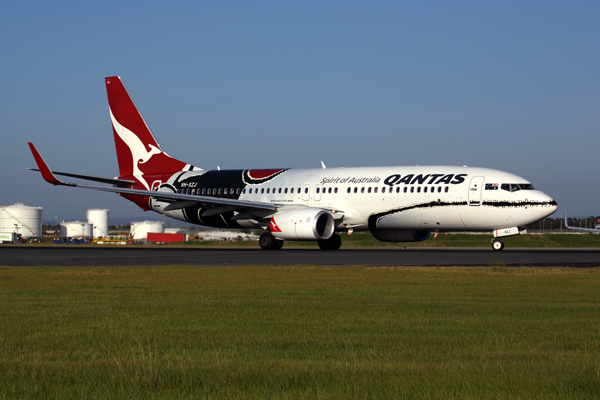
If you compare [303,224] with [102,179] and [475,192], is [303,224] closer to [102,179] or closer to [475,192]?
[475,192]

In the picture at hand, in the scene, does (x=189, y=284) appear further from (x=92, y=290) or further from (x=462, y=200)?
(x=462, y=200)

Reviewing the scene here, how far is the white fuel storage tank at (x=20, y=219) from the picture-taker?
9038 cm

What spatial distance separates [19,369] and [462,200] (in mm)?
29201

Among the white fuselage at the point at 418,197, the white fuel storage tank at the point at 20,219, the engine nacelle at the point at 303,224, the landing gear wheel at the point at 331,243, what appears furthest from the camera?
the white fuel storage tank at the point at 20,219

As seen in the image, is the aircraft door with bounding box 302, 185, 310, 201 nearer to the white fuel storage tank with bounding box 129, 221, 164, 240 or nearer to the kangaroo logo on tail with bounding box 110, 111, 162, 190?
the kangaroo logo on tail with bounding box 110, 111, 162, 190

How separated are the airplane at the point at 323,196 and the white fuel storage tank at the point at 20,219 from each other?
5160 centimetres

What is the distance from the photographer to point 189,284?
14.9 meters

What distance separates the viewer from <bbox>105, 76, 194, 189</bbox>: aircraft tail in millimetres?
44531

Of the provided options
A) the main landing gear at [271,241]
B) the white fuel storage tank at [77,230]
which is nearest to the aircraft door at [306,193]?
the main landing gear at [271,241]

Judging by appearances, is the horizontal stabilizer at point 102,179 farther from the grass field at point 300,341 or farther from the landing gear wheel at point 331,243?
the grass field at point 300,341

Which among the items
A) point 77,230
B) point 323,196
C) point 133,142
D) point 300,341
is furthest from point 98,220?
point 300,341

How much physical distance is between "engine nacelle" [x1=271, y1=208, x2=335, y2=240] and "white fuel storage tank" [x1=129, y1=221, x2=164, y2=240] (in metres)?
58.7

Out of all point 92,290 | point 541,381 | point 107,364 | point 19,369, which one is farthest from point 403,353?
point 92,290

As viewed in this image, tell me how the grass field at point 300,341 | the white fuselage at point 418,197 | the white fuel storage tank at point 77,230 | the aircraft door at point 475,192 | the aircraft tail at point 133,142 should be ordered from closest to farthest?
the grass field at point 300,341, the white fuselage at point 418,197, the aircraft door at point 475,192, the aircraft tail at point 133,142, the white fuel storage tank at point 77,230
